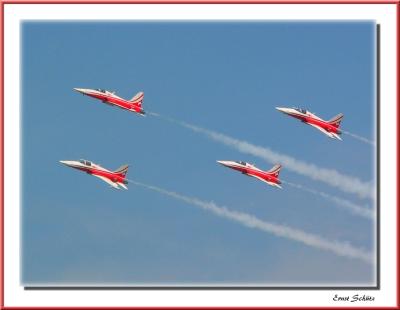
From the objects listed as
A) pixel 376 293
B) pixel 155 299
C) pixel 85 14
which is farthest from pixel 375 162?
pixel 85 14

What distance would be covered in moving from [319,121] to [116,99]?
25.3m

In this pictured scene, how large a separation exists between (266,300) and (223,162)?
46.4 metres

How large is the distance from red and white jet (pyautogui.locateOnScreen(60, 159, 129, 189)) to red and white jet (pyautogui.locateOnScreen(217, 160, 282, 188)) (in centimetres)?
1309

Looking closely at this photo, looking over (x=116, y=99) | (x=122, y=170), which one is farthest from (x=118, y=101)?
(x=122, y=170)

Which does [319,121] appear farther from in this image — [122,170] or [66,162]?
[66,162]

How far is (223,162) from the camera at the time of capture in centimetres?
14562

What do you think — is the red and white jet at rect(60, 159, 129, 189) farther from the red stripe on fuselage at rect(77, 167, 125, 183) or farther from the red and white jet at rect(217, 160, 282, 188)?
the red and white jet at rect(217, 160, 282, 188)

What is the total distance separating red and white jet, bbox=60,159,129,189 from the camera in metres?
140

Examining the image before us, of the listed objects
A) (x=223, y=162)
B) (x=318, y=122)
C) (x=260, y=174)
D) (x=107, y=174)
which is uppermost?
(x=318, y=122)

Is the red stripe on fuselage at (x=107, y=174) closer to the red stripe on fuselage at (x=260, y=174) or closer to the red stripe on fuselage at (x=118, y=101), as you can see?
the red stripe on fuselage at (x=118, y=101)

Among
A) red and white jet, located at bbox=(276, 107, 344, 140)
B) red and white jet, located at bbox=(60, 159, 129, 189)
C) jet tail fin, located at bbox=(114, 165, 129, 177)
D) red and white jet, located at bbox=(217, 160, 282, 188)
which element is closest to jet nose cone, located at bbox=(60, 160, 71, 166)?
red and white jet, located at bbox=(60, 159, 129, 189)

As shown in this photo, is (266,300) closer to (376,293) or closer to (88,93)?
(376,293)

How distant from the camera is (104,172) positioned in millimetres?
141250

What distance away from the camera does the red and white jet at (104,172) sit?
140 metres
